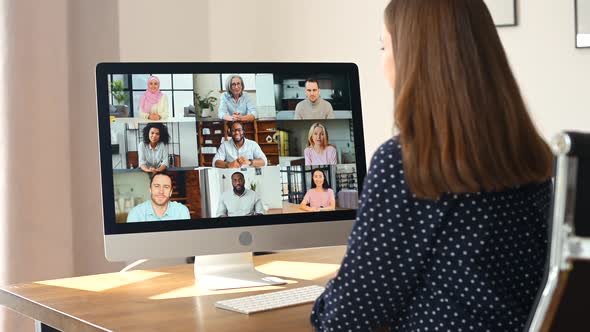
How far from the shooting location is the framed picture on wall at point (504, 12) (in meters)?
3.01

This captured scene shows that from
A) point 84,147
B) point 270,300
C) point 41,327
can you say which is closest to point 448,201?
point 270,300

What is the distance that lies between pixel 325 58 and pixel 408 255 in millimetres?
2263

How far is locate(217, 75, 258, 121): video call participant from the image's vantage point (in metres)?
2.04

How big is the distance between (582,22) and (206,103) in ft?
4.80

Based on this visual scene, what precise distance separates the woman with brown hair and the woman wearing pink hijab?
75 cm

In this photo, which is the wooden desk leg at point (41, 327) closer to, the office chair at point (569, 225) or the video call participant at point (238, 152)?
the video call participant at point (238, 152)

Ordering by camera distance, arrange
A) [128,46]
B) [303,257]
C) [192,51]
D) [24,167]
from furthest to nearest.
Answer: [192,51], [128,46], [24,167], [303,257]

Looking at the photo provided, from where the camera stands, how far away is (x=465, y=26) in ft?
4.65

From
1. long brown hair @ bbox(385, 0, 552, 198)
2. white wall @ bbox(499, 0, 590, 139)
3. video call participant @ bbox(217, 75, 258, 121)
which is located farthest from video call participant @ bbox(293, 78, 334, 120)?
white wall @ bbox(499, 0, 590, 139)

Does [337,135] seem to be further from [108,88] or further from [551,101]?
[551,101]

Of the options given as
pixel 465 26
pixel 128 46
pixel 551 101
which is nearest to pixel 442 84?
pixel 465 26

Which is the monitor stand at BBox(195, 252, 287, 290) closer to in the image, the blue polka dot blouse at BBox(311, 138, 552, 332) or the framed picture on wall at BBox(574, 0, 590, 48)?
the blue polka dot blouse at BBox(311, 138, 552, 332)

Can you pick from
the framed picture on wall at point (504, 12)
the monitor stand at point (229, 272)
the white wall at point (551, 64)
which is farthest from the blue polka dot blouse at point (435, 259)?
the framed picture on wall at point (504, 12)

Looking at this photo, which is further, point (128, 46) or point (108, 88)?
point (128, 46)
